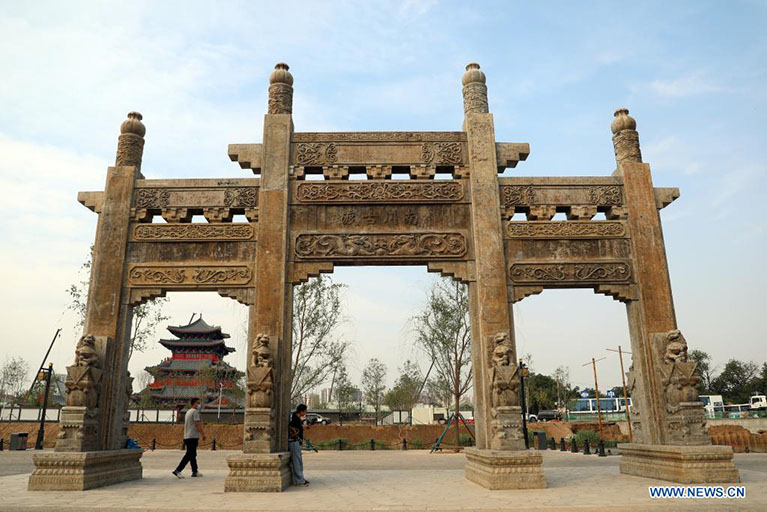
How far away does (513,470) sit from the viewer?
26.9 ft

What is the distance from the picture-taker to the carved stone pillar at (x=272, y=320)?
8219 mm

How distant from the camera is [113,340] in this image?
30.9 ft

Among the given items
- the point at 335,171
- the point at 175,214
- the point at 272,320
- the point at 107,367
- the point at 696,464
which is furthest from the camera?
the point at 335,171

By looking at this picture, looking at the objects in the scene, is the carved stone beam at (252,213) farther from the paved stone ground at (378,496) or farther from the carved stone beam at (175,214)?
the paved stone ground at (378,496)

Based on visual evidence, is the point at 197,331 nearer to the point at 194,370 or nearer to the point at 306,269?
the point at 194,370

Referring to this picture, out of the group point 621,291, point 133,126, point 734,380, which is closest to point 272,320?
point 133,126

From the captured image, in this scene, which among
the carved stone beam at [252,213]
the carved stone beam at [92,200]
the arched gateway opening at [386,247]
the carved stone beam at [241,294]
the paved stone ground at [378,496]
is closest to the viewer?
the paved stone ground at [378,496]

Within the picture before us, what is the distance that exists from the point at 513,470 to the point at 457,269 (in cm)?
368

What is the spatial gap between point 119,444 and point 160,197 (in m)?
4.76

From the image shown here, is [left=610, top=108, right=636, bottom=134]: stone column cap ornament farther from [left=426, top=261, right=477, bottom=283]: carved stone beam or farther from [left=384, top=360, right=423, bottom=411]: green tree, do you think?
[left=384, top=360, right=423, bottom=411]: green tree

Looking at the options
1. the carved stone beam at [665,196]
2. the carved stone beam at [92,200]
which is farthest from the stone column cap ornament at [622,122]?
the carved stone beam at [92,200]

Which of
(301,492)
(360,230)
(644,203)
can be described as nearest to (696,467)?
(644,203)

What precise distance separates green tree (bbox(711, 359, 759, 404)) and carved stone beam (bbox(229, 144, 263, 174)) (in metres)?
60.4

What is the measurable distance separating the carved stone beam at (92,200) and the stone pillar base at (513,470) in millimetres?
8789
